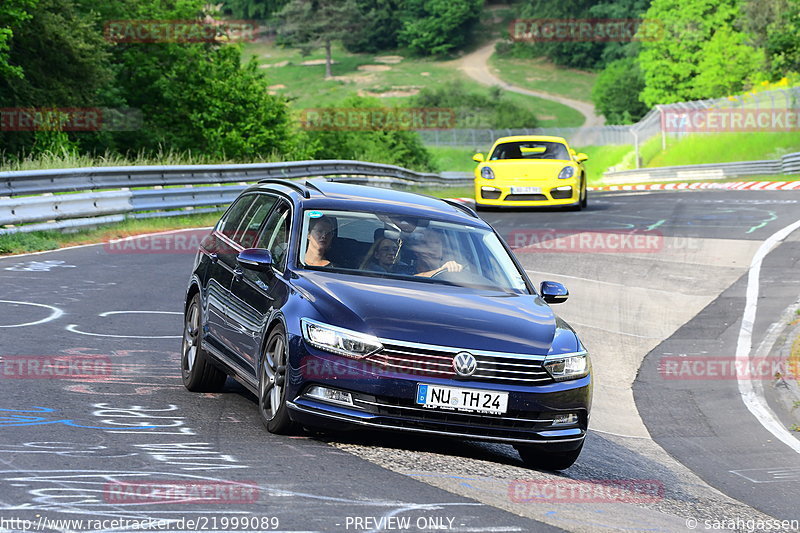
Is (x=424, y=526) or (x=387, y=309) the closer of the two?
(x=424, y=526)

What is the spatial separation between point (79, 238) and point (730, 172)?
113 feet

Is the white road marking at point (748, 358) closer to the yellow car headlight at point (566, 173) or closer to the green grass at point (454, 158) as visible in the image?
the yellow car headlight at point (566, 173)

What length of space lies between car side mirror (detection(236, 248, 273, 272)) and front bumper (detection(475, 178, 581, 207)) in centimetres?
1801

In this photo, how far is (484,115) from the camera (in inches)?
4535

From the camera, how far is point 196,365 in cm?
895

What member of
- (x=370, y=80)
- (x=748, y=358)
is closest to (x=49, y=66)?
(x=748, y=358)

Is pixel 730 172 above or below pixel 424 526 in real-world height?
below

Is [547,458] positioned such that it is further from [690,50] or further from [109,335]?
[690,50]

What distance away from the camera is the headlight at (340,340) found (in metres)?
6.89

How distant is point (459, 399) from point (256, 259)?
1.83 m

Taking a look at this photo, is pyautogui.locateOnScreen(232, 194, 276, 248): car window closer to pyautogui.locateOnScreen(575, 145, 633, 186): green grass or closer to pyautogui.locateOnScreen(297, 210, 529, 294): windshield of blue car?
pyautogui.locateOnScreen(297, 210, 529, 294): windshield of blue car

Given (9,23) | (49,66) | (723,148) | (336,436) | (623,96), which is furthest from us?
(623,96)

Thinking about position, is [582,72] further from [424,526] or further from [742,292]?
[424,526]

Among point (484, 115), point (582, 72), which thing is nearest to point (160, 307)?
point (484, 115)
